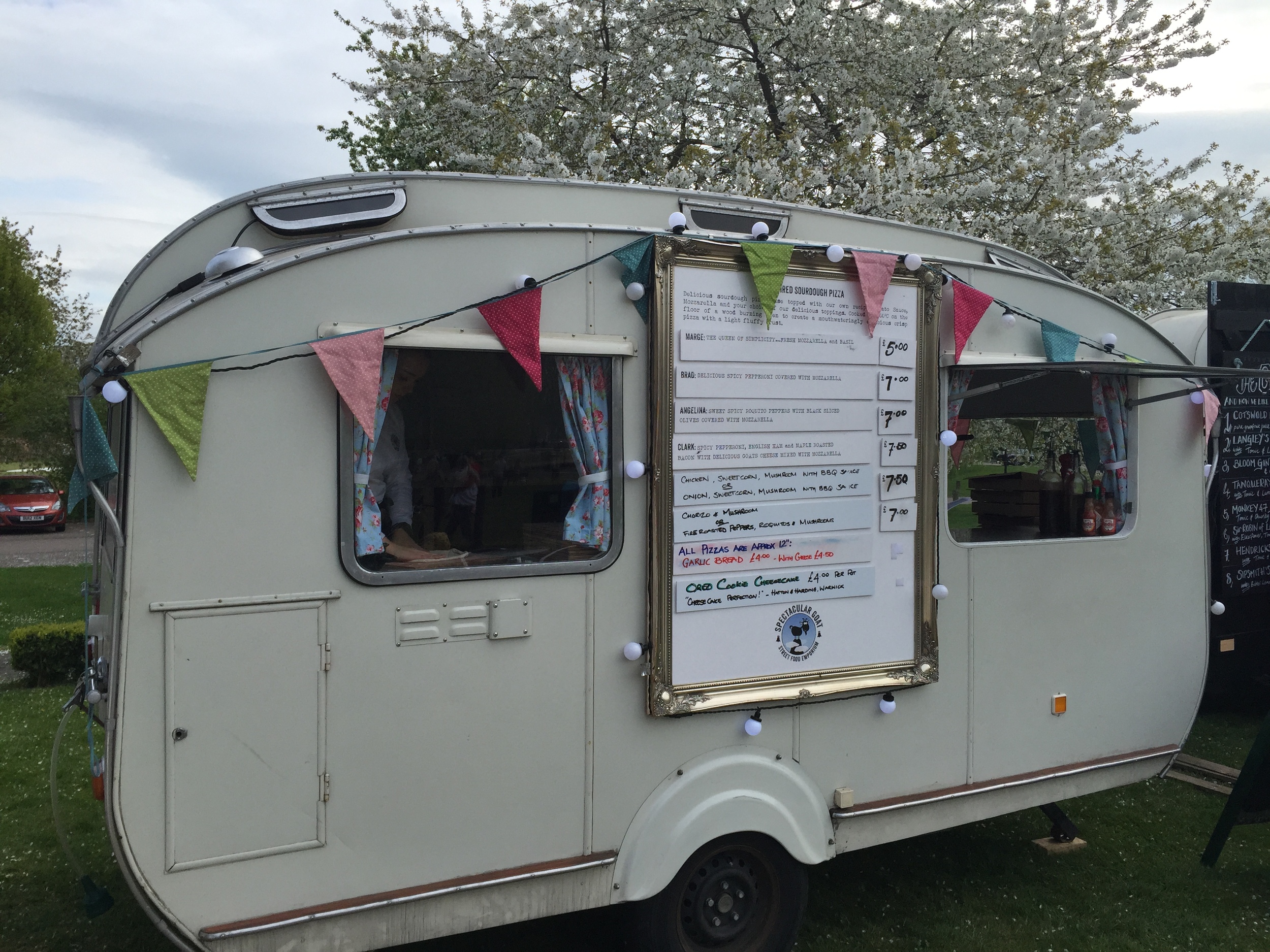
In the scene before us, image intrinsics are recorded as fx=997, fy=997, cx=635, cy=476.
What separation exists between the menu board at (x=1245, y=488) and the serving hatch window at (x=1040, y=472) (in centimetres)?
210

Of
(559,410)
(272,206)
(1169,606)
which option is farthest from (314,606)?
(1169,606)

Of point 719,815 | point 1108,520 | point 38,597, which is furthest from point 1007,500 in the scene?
point 38,597

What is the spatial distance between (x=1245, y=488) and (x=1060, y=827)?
3.11 m

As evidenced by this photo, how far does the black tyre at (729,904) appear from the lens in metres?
3.68

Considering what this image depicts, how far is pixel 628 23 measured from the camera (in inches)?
445

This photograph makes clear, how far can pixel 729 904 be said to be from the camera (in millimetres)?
3828

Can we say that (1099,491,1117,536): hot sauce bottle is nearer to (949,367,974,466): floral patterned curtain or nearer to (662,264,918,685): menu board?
(949,367,974,466): floral patterned curtain

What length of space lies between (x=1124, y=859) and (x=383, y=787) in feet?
12.9

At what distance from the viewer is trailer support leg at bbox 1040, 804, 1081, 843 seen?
5.12 metres

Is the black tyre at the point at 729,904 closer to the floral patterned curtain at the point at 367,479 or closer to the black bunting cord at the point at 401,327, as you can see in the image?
the floral patterned curtain at the point at 367,479

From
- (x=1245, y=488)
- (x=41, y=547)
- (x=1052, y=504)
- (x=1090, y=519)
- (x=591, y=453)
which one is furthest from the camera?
(x=41, y=547)

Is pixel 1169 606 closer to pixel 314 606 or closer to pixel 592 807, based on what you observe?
pixel 592 807

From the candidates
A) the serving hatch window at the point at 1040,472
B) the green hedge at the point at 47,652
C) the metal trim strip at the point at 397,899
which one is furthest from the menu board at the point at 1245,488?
the green hedge at the point at 47,652

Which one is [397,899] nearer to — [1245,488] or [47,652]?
[1245,488]
